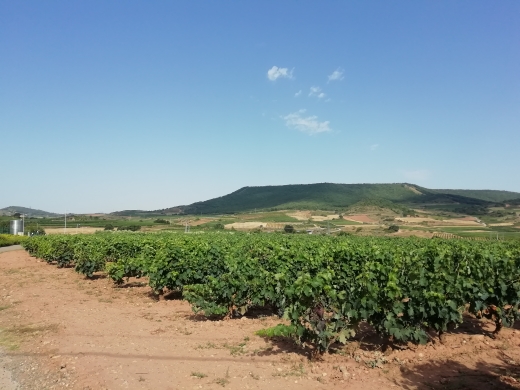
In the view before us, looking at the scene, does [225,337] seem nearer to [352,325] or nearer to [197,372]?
[197,372]

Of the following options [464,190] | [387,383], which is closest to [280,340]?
[387,383]

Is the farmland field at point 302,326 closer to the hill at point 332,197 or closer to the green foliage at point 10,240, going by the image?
the green foliage at point 10,240

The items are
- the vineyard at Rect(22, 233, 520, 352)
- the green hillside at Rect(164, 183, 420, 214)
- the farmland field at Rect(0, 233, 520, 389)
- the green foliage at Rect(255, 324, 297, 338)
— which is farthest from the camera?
the green hillside at Rect(164, 183, 420, 214)

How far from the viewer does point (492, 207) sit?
96.8 meters

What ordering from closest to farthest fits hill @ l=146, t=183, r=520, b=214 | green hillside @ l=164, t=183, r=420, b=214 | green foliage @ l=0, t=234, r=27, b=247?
green foliage @ l=0, t=234, r=27, b=247 < hill @ l=146, t=183, r=520, b=214 < green hillside @ l=164, t=183, r=420, b=214

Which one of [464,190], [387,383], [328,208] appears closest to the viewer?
[387,383]

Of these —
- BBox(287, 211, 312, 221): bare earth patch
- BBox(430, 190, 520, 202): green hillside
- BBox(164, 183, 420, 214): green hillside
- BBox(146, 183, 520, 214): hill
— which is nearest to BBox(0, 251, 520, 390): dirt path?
BBox(287, 211, 312, 221): bare earth patch

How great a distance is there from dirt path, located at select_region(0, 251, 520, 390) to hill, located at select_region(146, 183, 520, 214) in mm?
107806

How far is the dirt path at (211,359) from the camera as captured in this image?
554 cm

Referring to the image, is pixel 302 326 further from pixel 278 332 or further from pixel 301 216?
pixel 301 216

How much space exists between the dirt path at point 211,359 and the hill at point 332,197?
4244 inches

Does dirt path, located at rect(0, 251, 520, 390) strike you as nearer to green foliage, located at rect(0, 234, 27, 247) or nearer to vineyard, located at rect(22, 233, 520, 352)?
vineyard, located at rect(22, 233, 520, 352)

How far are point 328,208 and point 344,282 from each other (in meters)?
110

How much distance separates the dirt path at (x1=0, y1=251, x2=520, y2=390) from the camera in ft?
18.2
